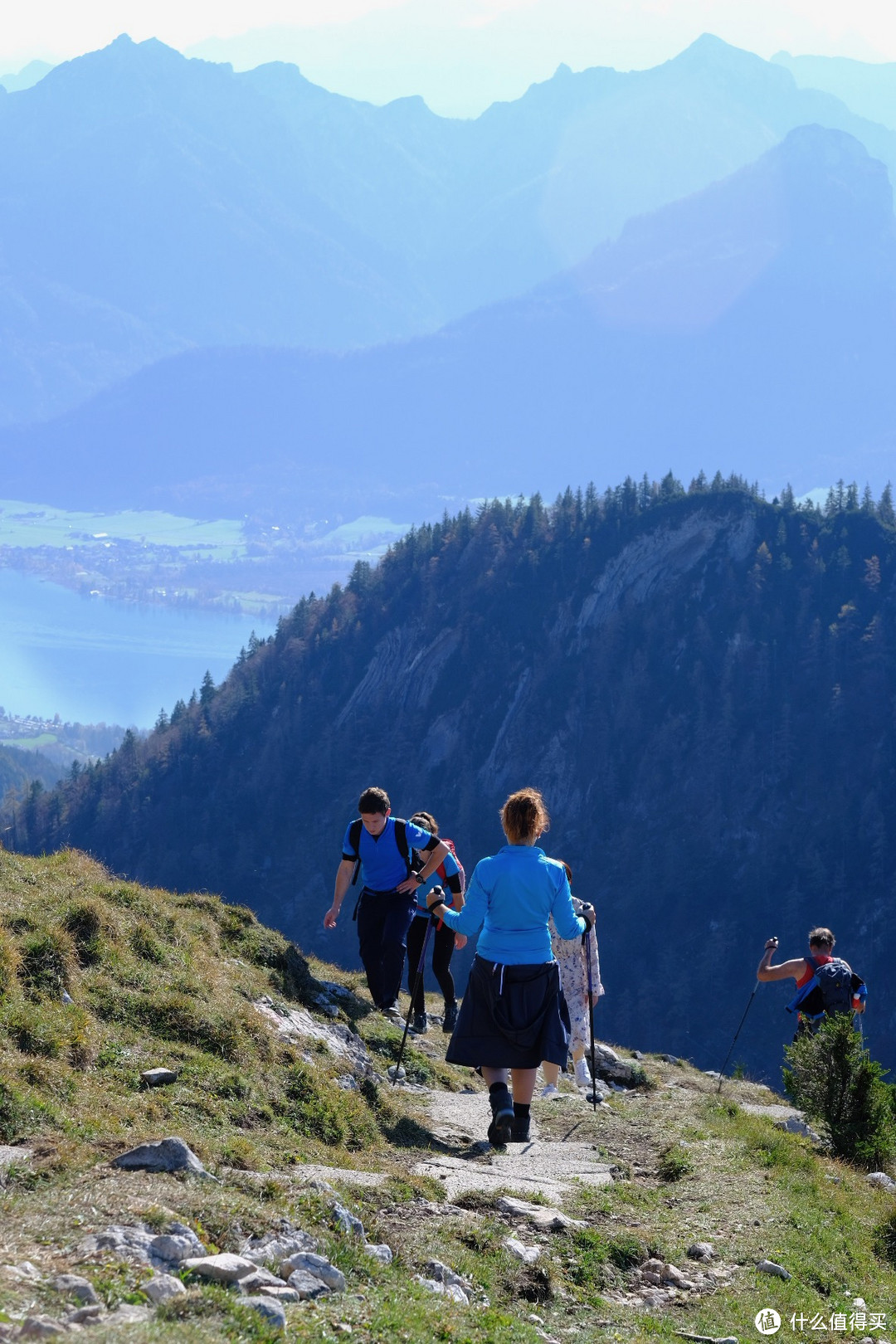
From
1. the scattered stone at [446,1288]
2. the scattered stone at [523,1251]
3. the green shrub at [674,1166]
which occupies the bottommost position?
the green shrub at [674,1166]

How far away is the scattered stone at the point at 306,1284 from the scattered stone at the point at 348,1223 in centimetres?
62

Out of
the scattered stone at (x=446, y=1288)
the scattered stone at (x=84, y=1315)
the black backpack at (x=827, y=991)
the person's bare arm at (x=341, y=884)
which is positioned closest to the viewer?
the scattered stone at (x=84, y=1315)

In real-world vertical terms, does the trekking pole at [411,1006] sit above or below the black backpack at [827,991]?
below

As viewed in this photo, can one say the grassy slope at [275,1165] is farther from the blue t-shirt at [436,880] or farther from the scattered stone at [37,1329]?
the blue t-shirt at [436,880]

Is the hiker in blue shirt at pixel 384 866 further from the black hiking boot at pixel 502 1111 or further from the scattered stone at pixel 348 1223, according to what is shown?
the scattered stone at pixel 348 1223

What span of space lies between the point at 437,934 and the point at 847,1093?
4.32 m

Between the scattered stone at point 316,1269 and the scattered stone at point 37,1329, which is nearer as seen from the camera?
the scattered stone at point 37,1329

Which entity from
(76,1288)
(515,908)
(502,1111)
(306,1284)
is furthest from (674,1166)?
(76,1288)

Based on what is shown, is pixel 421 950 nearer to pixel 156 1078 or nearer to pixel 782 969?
pixel 782 969

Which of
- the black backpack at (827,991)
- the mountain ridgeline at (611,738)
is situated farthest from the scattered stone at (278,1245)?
the mountain ridgeline at (611,738)

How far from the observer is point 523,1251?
7.24 meters

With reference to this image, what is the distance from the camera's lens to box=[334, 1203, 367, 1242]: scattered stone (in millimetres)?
6605

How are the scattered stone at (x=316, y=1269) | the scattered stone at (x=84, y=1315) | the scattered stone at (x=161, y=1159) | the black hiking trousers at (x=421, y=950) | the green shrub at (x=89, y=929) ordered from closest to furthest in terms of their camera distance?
the scattered stone at (x=84, y=1315) < the scattered stone at (x=316, y=1269) < the scattered stone at (x=161, y=1159) < the green shrub at (x=89, y=929) < the black hiking trousers at (x=421, y=950)

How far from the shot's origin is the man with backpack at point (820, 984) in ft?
41.1
